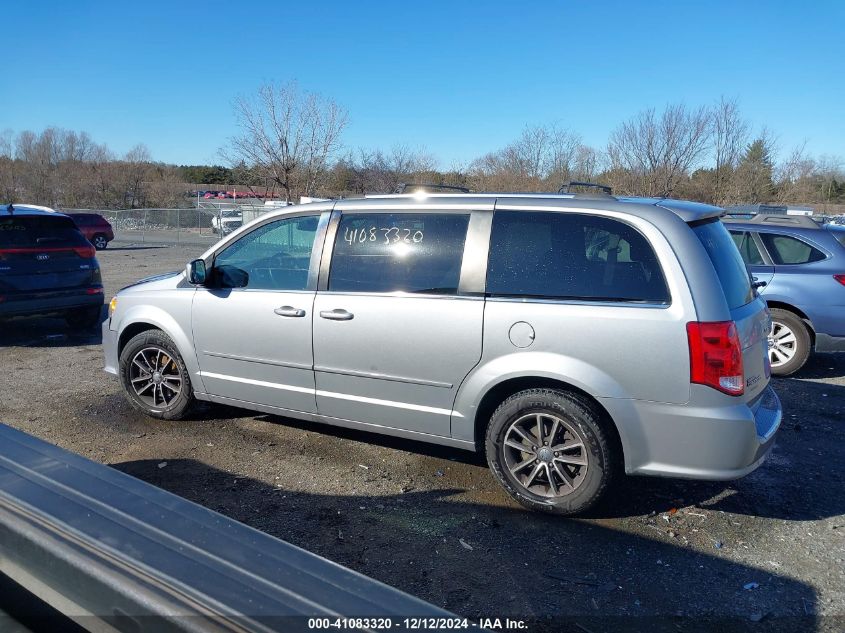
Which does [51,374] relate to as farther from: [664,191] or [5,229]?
[664,191]

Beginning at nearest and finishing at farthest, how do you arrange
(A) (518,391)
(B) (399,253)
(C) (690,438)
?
(C) (690,438) → (A) (518,391) → (B) (399,253)

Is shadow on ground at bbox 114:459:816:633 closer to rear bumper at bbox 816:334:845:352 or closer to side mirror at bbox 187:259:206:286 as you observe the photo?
side mirror at bbox 187:259:206:286

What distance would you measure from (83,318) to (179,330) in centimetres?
518

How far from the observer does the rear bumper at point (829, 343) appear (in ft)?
24.2

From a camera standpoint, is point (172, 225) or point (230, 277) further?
point (172, 225)

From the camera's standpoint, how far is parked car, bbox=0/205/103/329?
27.6ft

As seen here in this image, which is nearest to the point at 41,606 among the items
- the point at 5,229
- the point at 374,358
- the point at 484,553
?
the point at 484,553

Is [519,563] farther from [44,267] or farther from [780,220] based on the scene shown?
[44,267]

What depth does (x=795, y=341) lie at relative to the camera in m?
7.56

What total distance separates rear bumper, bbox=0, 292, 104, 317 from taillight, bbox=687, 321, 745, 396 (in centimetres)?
812

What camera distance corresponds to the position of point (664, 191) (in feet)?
75.9

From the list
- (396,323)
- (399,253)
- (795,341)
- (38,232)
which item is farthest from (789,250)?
(38,232)

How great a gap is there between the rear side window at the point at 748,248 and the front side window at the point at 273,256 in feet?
17.5

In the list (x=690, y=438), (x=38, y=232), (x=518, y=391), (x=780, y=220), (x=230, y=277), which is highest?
(x=780, y=220)
